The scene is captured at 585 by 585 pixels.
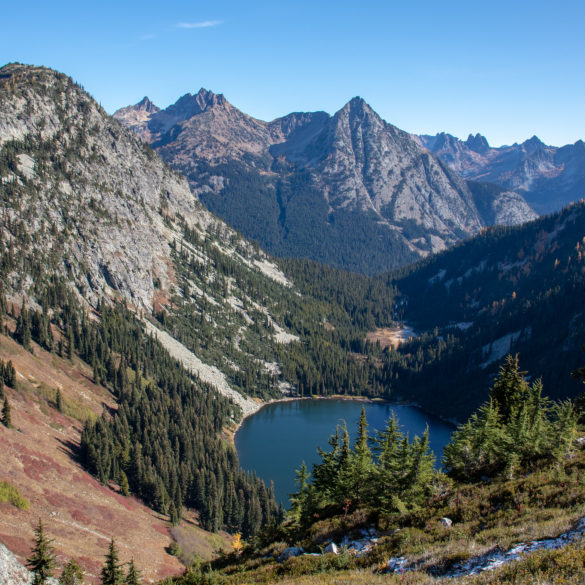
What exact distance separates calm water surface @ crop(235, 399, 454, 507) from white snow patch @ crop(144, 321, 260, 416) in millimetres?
6950

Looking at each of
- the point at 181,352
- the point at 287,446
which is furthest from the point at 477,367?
the point at 181,352

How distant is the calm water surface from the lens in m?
130

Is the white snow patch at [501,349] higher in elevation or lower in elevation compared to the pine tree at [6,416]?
higher

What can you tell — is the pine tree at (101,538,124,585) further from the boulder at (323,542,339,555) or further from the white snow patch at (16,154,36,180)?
the white snow patch at (16,154,36,180)

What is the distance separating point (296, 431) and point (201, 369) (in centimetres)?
4554

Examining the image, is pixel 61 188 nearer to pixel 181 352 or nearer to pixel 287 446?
A: pixel 181 352

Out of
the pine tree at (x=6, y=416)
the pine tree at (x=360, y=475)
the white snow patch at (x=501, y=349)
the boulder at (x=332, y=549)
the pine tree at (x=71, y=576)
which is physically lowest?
the pine tree at (x=71, y=576)

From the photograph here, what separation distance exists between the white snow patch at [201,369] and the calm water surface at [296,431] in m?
6.95

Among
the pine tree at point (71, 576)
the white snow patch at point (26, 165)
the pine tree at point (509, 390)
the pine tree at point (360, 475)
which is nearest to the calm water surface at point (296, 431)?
the pine tree at point (509, 390)

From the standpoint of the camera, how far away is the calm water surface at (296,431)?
130 metres

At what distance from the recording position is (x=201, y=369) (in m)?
178

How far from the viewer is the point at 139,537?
7512cm

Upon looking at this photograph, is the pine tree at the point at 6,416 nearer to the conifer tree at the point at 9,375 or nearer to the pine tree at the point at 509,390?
the conifer tree at the point at 9,375

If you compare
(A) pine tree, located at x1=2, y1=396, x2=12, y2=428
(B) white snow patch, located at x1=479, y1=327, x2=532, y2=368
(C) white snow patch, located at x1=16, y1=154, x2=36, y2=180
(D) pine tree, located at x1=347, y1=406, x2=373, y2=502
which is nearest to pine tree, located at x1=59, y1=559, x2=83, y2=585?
(D) pine tree, located at x1=347, y1=406, x2=373, y2=502
